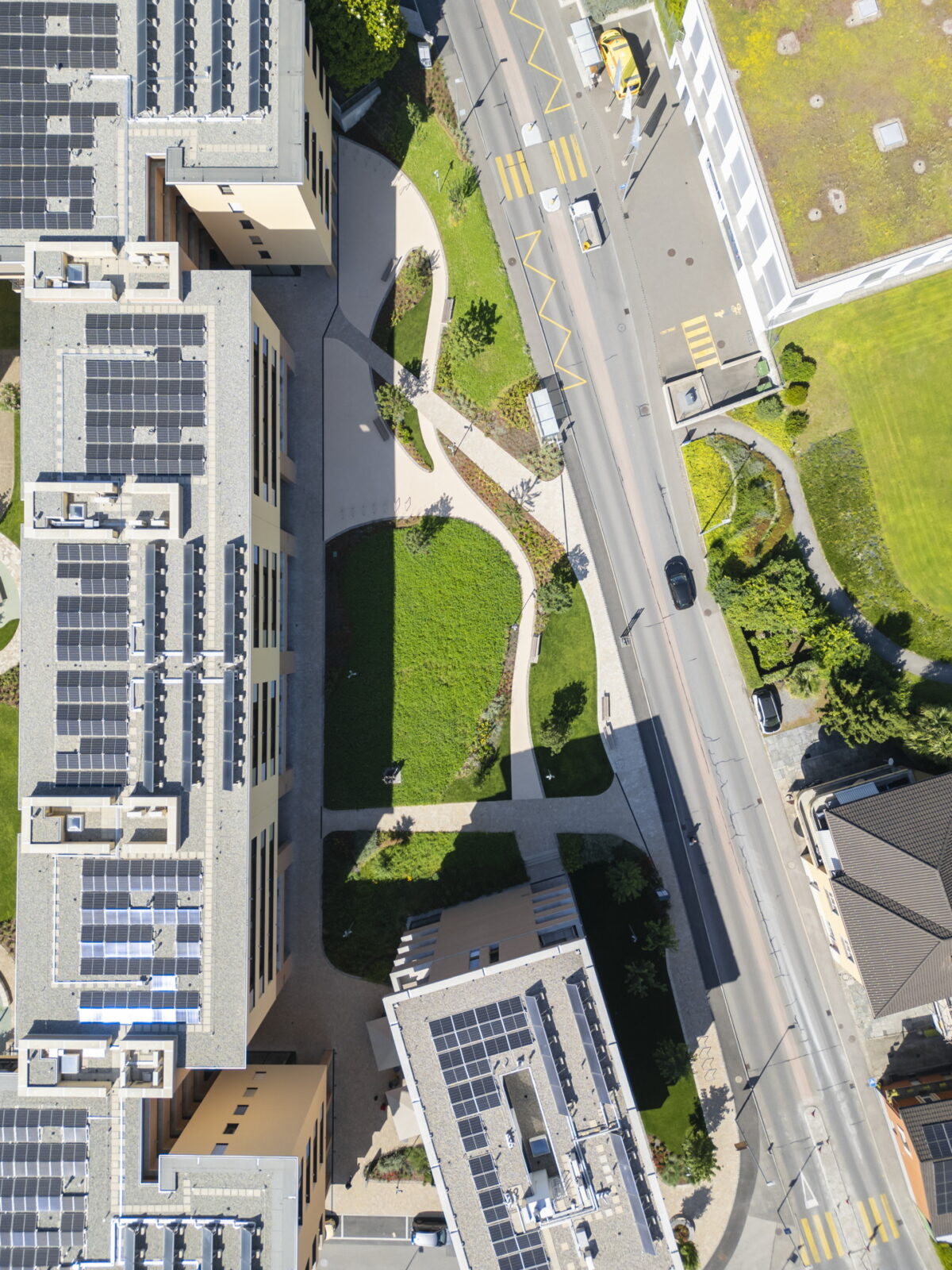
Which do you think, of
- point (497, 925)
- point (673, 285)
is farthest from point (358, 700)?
point (673, 285)

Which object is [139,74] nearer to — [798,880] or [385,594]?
[385,594]

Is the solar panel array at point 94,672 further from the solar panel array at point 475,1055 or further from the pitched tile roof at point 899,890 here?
the pitched tile roof at point 899,890

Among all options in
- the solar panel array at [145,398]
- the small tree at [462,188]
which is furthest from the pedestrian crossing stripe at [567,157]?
the solar panel array at [145,398]

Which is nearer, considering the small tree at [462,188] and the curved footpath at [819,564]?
the small tree at [462,188]

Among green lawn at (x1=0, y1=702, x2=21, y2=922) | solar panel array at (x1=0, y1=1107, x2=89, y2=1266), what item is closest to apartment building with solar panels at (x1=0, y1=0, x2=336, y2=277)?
green lawn at (x1=0, y1=702, x2=21, y2=922)

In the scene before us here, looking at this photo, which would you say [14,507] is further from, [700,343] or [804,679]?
[804,679]

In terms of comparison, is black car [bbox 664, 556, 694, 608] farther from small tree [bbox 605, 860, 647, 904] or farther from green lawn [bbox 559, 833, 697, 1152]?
small tree [bbox 605, 860, 647, 904]
